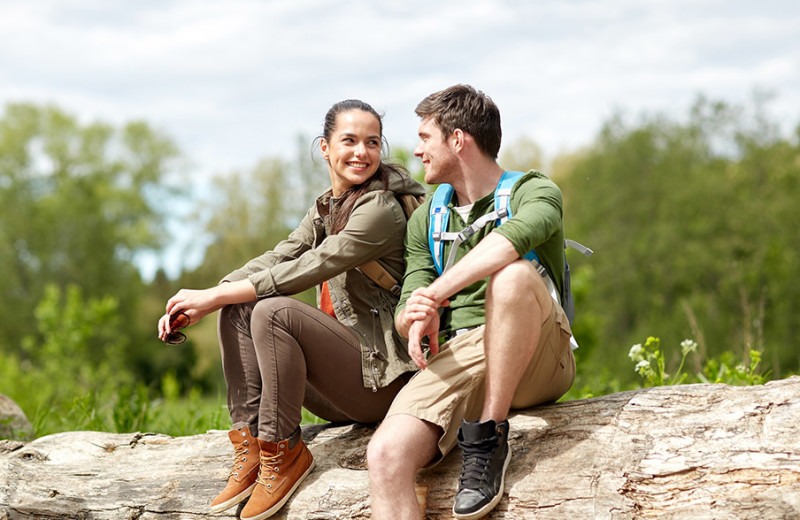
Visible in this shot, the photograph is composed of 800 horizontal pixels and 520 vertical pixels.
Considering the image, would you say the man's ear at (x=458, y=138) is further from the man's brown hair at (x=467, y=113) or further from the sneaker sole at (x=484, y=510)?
the sneaker sole at (x=484, y=510)

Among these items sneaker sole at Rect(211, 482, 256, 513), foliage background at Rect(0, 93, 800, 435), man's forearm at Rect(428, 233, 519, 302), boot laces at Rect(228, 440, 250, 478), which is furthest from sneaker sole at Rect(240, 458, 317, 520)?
foliage background at Rect(0, 93, 800, 435)

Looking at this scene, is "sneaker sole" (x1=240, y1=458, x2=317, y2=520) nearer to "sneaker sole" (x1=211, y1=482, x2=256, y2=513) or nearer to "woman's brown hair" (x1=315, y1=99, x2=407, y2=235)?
"sneaker sole" (x1=211, y1=482, x2=256, y2=513)

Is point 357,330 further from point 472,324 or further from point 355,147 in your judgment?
point 355,147

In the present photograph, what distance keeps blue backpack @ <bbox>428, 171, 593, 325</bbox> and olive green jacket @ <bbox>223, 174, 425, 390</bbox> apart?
23 cm

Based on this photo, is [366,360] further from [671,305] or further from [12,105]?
[12,105]

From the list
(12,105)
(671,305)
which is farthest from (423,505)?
(12,105)

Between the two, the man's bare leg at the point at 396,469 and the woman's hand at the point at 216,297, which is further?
the woman's hand at the point at 216,297

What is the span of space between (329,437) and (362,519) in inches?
25.4

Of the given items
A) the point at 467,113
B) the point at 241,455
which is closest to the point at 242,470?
the point at 241,455

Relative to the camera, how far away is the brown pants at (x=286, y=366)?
322 centimetres

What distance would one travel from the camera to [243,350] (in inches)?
134

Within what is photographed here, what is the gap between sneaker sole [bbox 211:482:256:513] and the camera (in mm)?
3342

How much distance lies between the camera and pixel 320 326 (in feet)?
10.8

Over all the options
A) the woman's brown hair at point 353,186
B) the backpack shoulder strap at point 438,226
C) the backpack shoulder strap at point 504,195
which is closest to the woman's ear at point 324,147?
the woman's brown hair at point 353,186
